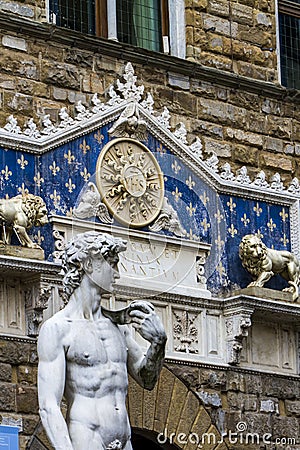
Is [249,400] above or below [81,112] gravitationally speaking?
below

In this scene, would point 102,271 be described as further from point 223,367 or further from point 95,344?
point 223,367

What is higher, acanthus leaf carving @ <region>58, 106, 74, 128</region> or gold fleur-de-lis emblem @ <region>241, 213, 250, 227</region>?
acanthus leaf carving @ <region>58, 106, 74, 128</region>

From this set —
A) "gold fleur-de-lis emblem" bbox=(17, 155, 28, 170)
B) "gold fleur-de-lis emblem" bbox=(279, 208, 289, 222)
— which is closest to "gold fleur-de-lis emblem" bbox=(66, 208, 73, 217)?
"gold fleur-de-lis emblem" bbox=(17, 155, 28, 170)

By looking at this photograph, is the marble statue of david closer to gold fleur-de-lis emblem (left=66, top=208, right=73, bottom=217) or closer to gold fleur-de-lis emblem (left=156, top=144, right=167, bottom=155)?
gold fleur-de-lis emblem (left=66, top=208, right=73, bottom=217)

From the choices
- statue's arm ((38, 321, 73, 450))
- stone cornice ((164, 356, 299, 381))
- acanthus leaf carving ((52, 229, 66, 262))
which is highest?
acanthus leaf carving ((52, 229, 66, 262))

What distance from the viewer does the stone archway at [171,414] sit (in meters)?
12.6

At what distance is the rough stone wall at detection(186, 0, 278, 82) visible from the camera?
45.5ft

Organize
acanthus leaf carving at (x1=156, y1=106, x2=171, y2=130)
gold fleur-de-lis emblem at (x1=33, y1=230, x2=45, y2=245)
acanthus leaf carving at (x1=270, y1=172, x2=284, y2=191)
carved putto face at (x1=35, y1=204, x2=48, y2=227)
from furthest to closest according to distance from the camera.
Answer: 1. acanthus leaf carving at (x1=270, y1=172, x2=284, y2=191)
2. acanthus leaf carving at (x1=156, y1=106, x2=171, y2=130)
3. gold fleur-de-lis emblem at (x1=33, y1=230, x2=45, y2=245)
4. carved putto face at (x1=35, y1=204, x2=48, y2=227)

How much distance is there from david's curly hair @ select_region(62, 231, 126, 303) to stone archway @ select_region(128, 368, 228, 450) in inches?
114

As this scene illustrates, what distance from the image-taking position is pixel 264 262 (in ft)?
44.1

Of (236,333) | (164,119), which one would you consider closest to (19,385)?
(236,333)

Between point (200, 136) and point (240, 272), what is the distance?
1179 mm

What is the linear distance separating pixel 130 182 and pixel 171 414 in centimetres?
184

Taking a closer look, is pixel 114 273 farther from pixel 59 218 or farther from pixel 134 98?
pixel 134 98
